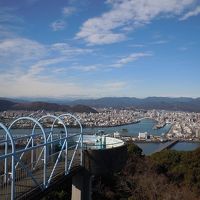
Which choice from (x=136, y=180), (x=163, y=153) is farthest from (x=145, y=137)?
(x=136, y=180)

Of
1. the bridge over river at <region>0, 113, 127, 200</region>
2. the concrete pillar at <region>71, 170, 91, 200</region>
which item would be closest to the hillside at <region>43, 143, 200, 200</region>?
the concrete pillar at <region>71, 170, 91, 200</region>

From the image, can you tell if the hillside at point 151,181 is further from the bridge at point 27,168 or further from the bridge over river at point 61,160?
the bridge at point 27,168

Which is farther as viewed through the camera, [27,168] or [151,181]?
[151,181]

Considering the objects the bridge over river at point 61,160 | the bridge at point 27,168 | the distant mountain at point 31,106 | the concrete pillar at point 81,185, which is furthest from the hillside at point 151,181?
the distant mountain at point 31,106

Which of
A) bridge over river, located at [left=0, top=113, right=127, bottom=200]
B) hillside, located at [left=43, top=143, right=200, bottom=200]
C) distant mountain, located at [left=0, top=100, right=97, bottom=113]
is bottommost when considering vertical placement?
hillside, located at [left=43, top=143, right=200, bottom=200]

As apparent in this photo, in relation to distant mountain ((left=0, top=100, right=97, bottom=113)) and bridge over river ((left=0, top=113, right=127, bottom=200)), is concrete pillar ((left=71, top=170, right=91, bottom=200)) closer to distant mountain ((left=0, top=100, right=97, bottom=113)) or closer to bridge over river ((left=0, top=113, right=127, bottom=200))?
bridge over river ((left=0, top=113, right=127, bottom=200))

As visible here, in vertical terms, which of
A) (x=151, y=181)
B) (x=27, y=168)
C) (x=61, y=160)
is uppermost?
(x=27, y=168)

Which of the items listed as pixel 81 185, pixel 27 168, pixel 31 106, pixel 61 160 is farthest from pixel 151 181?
pixel 31 106

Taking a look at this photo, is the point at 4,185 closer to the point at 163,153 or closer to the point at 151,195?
the point at 151,195

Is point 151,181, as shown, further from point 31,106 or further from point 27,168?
point 31,106
